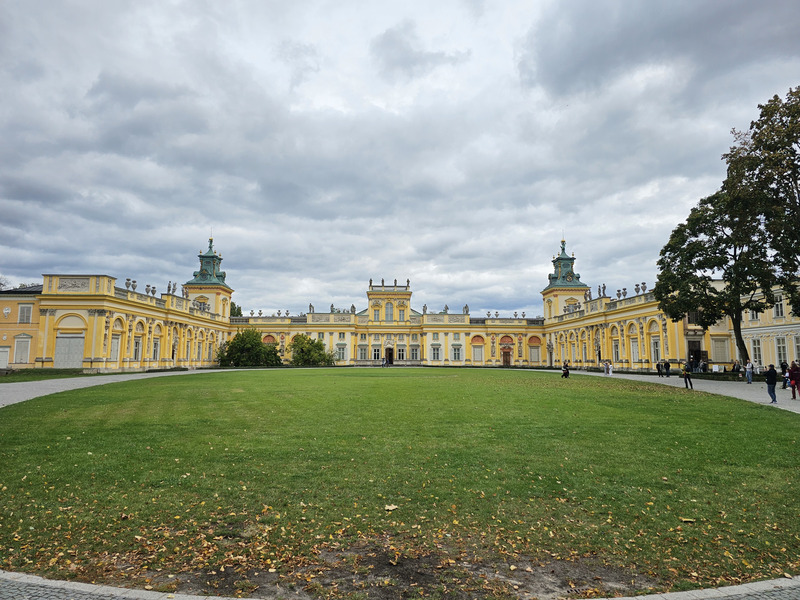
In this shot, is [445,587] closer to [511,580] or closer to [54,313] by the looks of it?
[511,580]

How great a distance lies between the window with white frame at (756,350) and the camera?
38906 mm

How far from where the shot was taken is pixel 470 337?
7275 centimetres

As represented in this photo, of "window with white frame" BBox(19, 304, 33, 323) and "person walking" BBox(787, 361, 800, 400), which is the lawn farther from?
"window with white frame" BBox(19, 304, 33, 323)

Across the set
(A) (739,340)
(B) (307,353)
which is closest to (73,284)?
(B) (307,353)

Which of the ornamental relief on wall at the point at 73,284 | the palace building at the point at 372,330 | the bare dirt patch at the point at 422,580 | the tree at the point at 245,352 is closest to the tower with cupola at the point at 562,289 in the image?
the palace building at the point at 372,330

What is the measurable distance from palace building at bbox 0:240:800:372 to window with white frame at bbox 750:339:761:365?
0.27ft

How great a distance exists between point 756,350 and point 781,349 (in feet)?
8.79

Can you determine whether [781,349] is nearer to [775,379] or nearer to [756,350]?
[756,350]

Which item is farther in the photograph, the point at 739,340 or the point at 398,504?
the point at 739,340

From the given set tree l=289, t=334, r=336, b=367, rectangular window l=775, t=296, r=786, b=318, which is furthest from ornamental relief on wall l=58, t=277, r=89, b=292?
rectangular window l=775, t=296, r=786, b=318

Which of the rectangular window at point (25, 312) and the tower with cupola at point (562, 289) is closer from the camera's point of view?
the rectangular window at point (25, 312)

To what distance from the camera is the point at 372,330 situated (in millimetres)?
73875

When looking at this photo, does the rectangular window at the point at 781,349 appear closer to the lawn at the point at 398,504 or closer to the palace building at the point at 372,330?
the palace building at the point at 372,330

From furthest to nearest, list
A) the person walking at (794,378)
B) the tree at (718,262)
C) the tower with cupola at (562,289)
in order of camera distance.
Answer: the tower with cupola at (562,289), the tree at (718,262), the person walking at (794,378)
